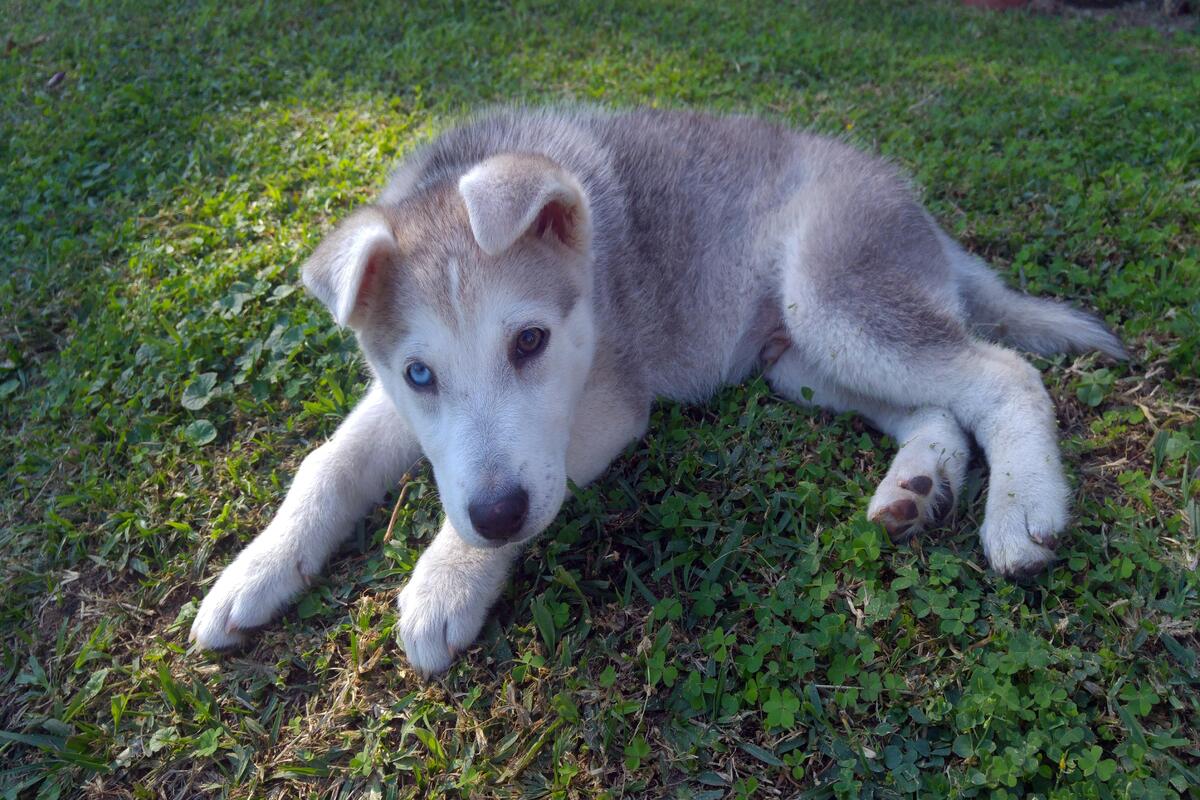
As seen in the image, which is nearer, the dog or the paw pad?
the dog

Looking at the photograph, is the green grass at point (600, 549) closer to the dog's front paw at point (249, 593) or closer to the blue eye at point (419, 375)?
the dog's front paw at point (249, 593)

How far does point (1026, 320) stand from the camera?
3.31 meters

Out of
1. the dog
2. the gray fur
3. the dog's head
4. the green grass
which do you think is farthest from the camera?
the gray fur

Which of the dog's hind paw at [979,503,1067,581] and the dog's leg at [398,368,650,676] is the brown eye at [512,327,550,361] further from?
the dog's hind paw at [979,503,1067,581]

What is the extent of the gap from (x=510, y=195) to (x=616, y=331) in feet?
2.96

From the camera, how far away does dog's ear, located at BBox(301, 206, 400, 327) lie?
248cm

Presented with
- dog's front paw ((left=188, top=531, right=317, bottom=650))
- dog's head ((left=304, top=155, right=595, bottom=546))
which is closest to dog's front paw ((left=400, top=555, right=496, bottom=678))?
dog's head ((left=304, top=155, right=595, bottom=546))

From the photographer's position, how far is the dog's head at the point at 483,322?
2.34 m

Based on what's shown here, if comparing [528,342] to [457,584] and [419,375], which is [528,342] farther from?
[457,584]

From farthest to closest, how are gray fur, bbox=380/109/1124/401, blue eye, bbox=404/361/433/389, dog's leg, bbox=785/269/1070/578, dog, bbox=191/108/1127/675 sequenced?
gray fur, bbox=380/109/1124/401
dog's leg, bbox=785/269/1070/578
blue eye, bbox=404/361/433/389
dog, bbox=191/108/1127/675

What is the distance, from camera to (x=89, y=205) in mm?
4770

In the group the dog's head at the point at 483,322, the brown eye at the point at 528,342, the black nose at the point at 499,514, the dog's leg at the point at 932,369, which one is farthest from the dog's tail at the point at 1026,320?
the black nose at the point at 499,514

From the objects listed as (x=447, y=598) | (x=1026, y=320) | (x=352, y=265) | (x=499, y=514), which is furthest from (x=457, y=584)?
(x=1026, y=320)

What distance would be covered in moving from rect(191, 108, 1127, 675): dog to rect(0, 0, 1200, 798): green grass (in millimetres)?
135
